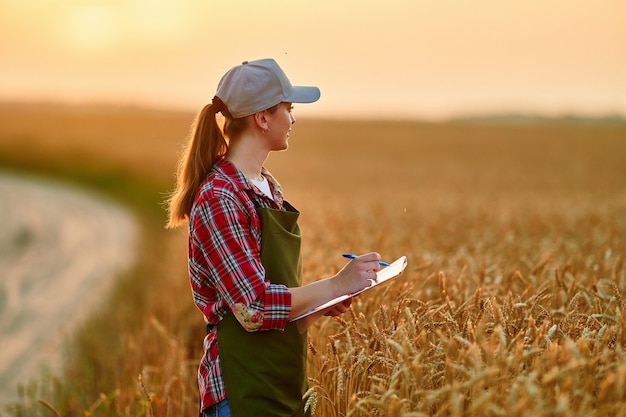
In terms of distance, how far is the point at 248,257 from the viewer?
2855 mm

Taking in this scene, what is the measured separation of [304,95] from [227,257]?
70cm

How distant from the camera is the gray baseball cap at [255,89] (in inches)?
118

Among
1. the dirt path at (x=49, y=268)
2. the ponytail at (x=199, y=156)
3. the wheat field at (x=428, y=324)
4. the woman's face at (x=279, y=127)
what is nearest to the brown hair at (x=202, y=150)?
the ponytail at (x=199, y=156)

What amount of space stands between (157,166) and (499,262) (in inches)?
967

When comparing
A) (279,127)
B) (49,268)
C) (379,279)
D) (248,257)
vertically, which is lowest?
(49,268)

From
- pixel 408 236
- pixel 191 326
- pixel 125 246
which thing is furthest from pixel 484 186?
pixel 191 326

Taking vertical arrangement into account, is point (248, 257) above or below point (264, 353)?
above

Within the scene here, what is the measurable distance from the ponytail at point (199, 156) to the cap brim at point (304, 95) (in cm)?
25

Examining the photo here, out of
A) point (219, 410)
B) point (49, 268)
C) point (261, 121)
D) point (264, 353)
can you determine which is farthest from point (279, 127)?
point (49, 268)

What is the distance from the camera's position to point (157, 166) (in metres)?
29.4

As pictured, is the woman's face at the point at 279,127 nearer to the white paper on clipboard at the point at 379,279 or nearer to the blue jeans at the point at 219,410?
the white paper on clipboard at the point at 379,279

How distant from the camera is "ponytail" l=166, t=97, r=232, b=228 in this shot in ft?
10.2

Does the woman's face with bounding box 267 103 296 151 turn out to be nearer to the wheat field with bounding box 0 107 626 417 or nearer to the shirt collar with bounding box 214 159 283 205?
the shirt collar with bounding box 214 159 283 205

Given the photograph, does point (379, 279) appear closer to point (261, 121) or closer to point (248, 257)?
point (248, 257)
